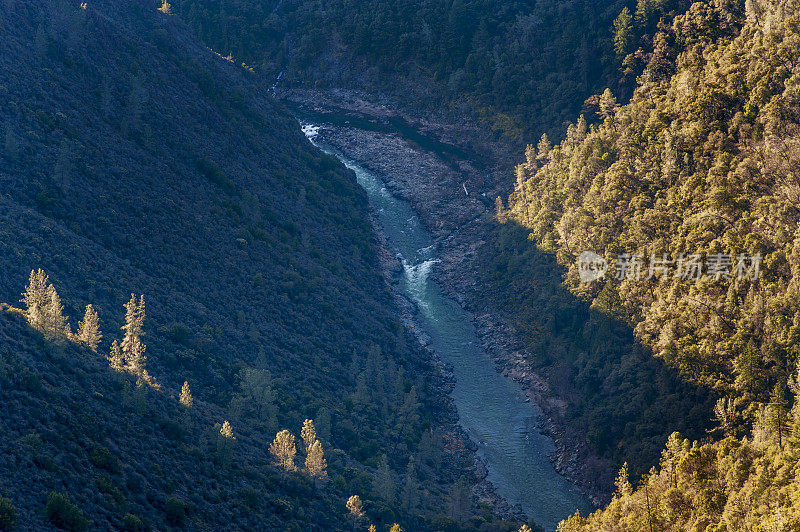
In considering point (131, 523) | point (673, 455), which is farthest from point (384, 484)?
point (131, 523)

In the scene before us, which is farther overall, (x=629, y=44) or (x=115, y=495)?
(x=629, y=44)

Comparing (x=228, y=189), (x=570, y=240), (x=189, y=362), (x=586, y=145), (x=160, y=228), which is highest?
(x=586, y=145)

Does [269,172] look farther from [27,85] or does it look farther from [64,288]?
[64,288]

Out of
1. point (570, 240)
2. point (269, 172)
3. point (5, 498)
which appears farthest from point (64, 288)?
point (570, 240)

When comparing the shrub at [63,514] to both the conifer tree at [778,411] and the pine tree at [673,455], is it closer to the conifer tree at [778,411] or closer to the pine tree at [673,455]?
the pine tree at [673,455]

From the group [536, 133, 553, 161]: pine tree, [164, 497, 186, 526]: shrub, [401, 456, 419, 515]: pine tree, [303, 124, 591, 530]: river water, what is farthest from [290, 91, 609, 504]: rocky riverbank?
[164, 497, 186, 526]: shrub

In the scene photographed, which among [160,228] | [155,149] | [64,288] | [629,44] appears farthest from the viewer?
[629,44]
